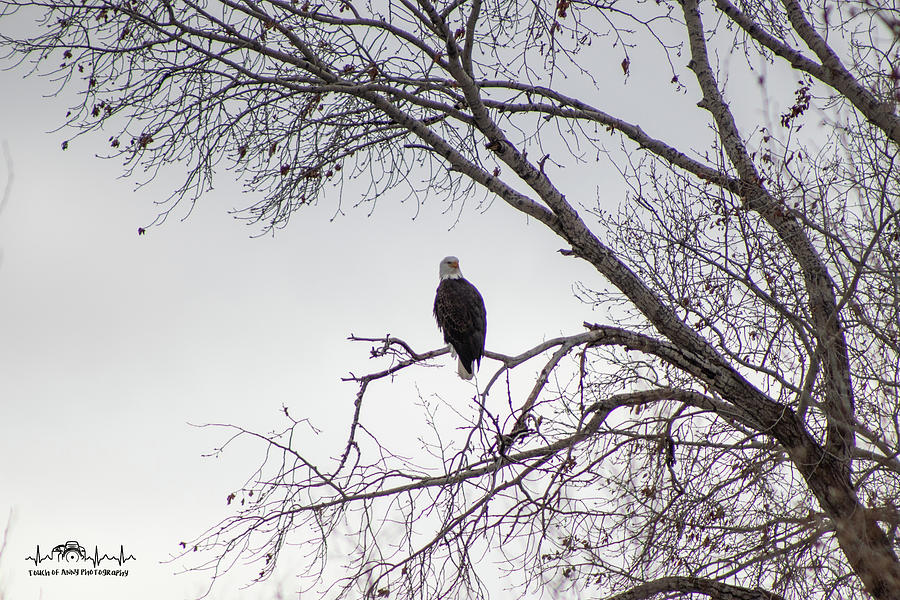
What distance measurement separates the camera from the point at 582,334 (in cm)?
544

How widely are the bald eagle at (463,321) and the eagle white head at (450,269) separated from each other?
16.0 inches

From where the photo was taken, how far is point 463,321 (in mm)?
7910

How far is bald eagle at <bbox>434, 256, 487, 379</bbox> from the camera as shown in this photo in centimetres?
785

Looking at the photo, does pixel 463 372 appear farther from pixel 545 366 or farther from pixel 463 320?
pixel 545 366

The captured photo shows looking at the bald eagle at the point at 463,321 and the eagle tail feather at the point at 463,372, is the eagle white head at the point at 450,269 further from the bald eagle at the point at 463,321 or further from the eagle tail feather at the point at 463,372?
the eagle tail feather at the point at 463,372

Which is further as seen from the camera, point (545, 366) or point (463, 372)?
point (463, 372)

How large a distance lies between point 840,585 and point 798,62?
13.6 feet

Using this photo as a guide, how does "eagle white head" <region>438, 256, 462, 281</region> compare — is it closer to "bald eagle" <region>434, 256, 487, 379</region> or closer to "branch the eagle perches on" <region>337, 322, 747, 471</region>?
"bald eagle" <region>434, 256, 487, 379</region>

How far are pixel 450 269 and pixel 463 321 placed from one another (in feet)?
4.32

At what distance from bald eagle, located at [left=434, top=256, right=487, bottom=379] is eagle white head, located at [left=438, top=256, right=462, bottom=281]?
41 cm

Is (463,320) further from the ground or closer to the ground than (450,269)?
closer to the ground

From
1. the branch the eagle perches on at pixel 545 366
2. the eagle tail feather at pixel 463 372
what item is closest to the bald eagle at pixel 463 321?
the eagle tail feather at pixel 463 372

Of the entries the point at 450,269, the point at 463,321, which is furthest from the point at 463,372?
the point at 450,269

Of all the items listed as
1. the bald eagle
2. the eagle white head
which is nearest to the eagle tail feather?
the bald eagle
